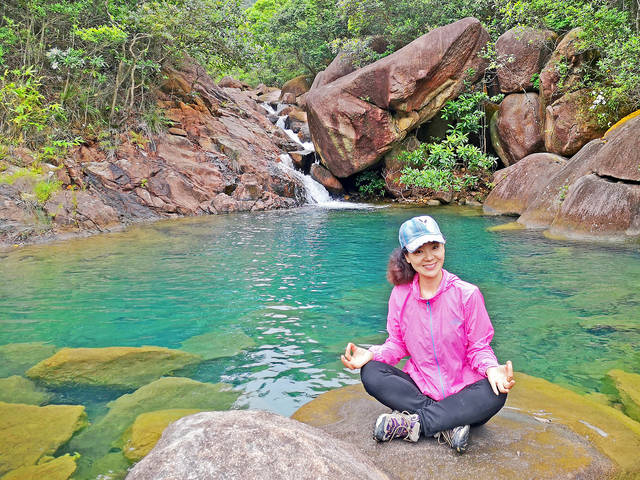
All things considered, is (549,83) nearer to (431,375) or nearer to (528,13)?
(528,13)

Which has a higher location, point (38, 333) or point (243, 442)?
point (243, 442)

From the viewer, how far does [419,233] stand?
2537mm

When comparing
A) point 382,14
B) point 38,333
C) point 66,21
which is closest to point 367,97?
point 382,14

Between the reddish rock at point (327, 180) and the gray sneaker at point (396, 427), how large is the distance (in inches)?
665

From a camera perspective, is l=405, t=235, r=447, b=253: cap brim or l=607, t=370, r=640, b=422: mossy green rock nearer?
l=405, t=235, r=447, b=253: cap brim

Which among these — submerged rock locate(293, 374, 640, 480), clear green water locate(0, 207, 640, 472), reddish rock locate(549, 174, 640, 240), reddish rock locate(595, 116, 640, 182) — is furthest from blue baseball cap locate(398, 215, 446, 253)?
reddish rock locate(595, 116, 640, 182)

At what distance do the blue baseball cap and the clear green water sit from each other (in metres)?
1.70

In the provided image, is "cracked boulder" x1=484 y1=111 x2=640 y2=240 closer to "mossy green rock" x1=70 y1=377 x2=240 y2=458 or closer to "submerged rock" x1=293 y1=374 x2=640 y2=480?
"submerged rock" x1=293 y1=374 x2=640 y2=480

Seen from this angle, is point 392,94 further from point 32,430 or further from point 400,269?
point 32,430

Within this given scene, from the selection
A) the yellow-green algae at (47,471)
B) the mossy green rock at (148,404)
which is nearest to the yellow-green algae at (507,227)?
the mossy green rock at (148,404)

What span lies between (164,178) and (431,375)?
549 inches

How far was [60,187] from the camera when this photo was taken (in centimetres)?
1238

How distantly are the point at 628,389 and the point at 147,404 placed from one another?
3554 millimetres

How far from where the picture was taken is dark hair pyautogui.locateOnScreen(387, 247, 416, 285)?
2.72 m
